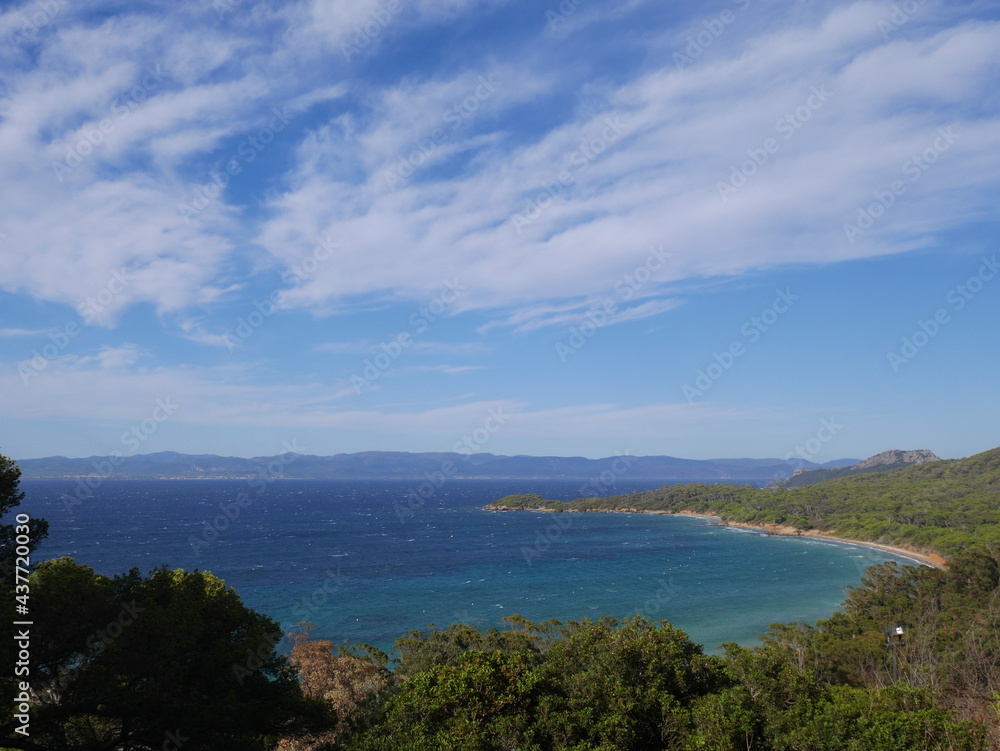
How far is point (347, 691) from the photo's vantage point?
2025cm

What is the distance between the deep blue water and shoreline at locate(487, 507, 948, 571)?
2895 millimetres

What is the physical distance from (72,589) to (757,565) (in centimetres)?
6862

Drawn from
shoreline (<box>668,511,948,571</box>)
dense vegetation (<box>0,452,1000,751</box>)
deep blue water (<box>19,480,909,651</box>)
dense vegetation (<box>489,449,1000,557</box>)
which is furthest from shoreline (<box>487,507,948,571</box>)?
dense vegetation (<box>0,452,1000,751</box>)

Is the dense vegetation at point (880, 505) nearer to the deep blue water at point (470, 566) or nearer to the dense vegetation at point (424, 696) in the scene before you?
the deep blue water at point (470, 566)

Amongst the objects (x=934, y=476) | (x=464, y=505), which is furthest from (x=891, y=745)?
(x=934, y=476)

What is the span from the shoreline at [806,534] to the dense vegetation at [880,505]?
92 centimetres

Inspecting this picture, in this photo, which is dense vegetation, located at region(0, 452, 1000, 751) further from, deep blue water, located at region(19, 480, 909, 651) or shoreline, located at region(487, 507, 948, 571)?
shoreline, located at region(487, 507, 948, 571)

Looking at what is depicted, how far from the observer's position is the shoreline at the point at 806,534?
212ft

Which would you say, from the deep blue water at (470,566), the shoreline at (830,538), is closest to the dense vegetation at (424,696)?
the deep blue water at (470,566)

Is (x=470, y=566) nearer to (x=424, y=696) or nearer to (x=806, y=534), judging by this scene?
(x=424, y=696)

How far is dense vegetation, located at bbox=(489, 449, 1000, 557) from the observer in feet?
242

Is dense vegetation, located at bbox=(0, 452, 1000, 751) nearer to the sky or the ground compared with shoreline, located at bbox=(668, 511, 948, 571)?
nearer to the sky

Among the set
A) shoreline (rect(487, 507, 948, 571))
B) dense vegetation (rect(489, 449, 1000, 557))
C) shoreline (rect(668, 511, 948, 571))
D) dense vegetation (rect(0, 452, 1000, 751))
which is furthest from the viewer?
dense vegetation (rect(489, 449, 1000, 557))

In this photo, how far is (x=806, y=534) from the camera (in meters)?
94.4
